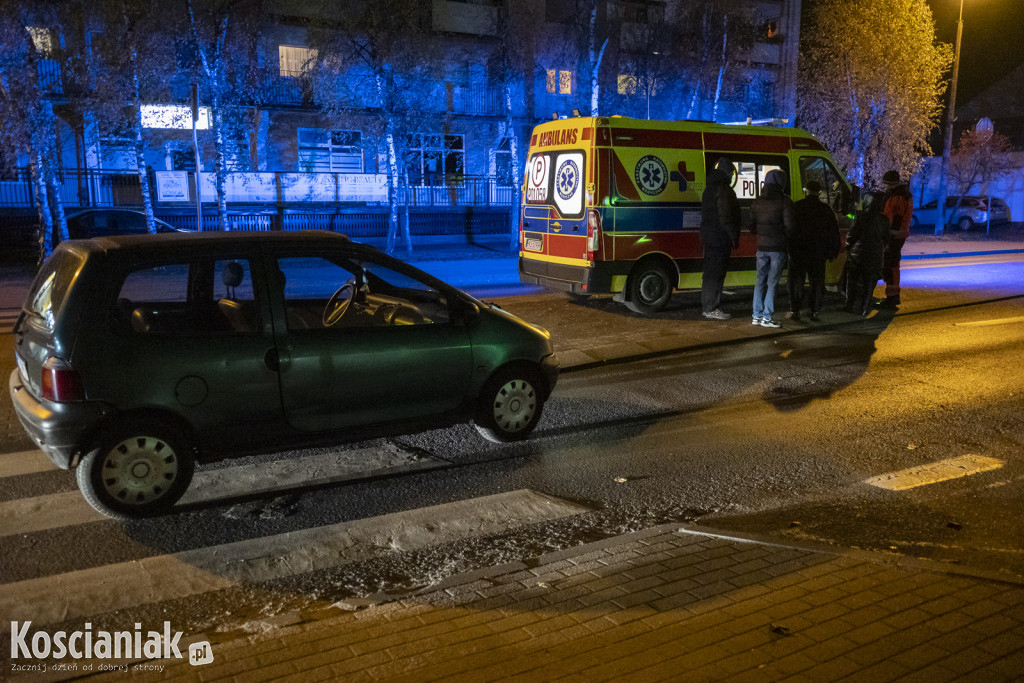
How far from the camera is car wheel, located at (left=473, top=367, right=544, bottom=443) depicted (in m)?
6.12

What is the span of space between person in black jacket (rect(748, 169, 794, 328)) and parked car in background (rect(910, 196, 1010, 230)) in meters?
29.6

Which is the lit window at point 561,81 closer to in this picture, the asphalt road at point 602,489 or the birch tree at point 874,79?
the birch tree at point 874,79

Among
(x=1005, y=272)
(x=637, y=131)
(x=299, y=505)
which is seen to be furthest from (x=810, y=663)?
(x=1005, y=272)

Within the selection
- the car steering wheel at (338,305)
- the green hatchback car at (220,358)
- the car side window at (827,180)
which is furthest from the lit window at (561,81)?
the green hatchback car at (220,358)

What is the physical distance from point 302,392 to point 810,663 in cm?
334

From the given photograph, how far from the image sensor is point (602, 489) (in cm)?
542

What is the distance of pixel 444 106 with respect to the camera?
28.3 meters

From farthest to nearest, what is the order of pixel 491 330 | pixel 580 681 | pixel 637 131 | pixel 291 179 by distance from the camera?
pixel 291 179, pixel 637 131, pixel 491 330, pixel 580 681

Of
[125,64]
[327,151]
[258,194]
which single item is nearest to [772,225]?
[125,64]

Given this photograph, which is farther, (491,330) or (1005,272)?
(1005,272)

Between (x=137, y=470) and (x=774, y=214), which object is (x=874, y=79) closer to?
(x=774, y=214)

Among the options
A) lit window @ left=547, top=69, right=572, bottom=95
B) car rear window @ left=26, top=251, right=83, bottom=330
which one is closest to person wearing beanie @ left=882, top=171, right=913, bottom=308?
car rear window @ left=26, top=251, right=83, bottom=330

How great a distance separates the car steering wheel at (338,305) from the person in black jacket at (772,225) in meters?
6.42

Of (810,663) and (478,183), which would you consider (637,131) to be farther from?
(478,183)
